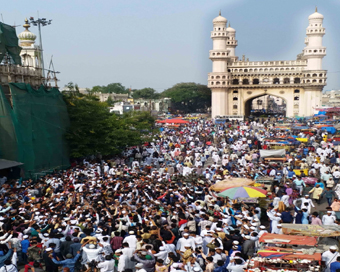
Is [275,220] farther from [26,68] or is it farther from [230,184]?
[26,68]

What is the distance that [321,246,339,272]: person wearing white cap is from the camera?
304 inches

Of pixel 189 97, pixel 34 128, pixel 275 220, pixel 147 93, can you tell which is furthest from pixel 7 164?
pixel 147 93

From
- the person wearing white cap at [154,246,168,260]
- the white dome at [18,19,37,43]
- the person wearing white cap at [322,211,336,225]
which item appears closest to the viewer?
the person wearing white cap at [154,246,168,260]

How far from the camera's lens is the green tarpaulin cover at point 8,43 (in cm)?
2164

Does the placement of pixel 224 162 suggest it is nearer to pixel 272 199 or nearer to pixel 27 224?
pixel 272 199

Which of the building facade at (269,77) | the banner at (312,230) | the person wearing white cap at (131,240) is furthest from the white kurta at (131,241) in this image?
the building facade at (269,77)

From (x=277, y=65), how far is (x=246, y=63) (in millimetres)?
5036

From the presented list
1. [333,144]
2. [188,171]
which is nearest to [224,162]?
[188,171]

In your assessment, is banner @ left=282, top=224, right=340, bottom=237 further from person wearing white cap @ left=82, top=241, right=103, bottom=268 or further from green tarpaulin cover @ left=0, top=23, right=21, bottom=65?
green tarpaulin cover @ left=0, top=23, right=21, bottom=65

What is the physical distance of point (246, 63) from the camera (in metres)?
69.8

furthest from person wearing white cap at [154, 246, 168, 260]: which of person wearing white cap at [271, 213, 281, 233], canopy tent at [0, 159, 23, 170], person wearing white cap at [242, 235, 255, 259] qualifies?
canopy tent at [0, 159, 23, 170]

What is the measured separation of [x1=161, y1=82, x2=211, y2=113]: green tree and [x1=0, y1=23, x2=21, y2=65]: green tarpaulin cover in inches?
2558

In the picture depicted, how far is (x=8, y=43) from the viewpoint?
73.7ft

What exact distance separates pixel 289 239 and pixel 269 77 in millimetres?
63732
